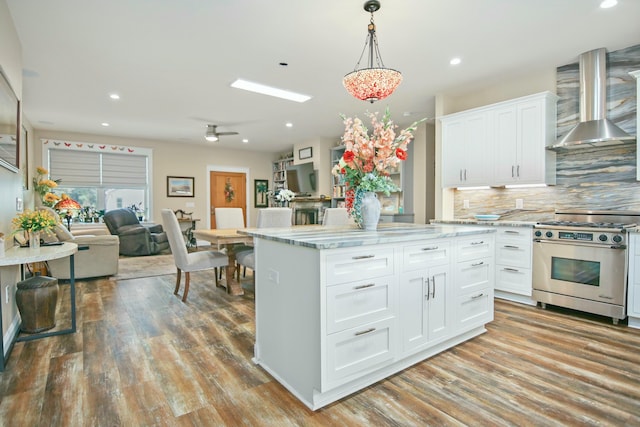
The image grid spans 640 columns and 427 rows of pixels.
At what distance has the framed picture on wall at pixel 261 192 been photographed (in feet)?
31.9

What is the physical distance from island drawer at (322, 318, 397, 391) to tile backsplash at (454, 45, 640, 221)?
3.06 m

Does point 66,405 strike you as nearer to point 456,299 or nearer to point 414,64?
point 456,299

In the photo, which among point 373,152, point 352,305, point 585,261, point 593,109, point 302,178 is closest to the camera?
point 352,305

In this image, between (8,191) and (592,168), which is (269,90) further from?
(592,168)

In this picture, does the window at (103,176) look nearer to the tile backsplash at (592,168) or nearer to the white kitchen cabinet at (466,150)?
the white kitchen cabinet at (466,150)

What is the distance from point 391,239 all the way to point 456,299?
89 centimetres

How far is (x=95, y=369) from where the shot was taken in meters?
2.19

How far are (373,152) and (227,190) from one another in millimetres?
7511

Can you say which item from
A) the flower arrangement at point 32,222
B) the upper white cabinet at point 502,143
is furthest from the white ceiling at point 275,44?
the flower arrangement at point 32,222

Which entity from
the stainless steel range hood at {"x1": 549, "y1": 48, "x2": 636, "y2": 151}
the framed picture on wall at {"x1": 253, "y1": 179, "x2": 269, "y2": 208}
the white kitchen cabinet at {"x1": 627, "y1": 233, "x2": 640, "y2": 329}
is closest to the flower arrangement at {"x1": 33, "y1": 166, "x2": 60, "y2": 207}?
the framed picture on wall at {"x1": 253, "y1": 179, "x2": 269, "y2": 208}

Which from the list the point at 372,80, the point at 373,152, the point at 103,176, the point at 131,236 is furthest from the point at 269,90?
the point at 103,176

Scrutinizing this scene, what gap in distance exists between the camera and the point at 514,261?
3.67 meters

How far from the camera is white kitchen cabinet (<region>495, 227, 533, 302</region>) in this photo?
11.7 ft

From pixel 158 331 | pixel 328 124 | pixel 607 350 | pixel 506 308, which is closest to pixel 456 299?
pixel 607 350
